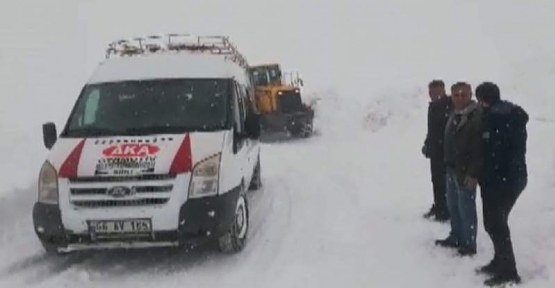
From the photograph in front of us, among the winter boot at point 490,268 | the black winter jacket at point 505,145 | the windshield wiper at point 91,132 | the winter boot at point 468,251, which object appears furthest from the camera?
the windshield wiper at point 91,132

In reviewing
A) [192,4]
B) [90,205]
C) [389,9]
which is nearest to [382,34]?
[389,9]

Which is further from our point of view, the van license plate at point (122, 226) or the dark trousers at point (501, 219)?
the van license plate at point (122, 226)

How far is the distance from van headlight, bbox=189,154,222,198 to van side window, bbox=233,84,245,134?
3.37ft

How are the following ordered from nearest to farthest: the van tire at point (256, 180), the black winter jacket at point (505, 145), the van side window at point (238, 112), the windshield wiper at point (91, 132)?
the black winter jacket at point (505, 145) < the windshield wiper at point (91, 132) < the van side window at point (238, 112) < the van tire at point (256, 180)

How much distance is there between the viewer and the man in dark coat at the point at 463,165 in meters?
6.21

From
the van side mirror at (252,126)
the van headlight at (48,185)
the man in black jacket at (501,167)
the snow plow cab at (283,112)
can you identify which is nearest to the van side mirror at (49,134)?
the van headlight at (48,185)

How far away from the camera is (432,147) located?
813cm

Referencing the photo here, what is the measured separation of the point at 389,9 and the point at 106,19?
19.7 meters

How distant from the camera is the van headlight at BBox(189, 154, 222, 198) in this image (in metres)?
6.93

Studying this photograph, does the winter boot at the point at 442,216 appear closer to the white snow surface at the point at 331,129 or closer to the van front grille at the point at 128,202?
the white snow surface at the point at 331,129

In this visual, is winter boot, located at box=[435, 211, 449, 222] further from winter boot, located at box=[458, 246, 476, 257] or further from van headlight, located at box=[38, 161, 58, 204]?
van headlight, located at box=[38, 161, 58, 204]

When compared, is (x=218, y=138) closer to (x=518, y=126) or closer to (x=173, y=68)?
(x=173, y=68)

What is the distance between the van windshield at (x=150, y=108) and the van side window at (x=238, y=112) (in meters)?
0.14

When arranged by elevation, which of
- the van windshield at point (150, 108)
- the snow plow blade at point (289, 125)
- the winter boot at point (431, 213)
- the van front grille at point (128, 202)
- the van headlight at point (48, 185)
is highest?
the van windshield at point (150, 108)
